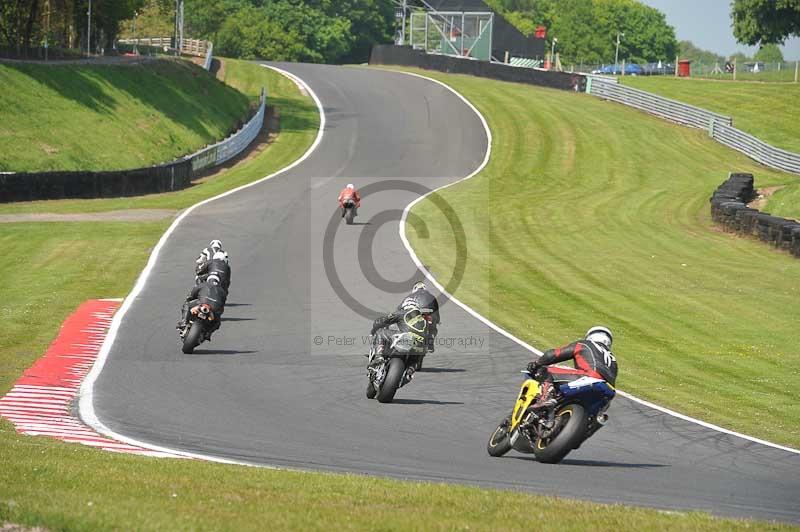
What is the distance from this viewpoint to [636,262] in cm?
3064

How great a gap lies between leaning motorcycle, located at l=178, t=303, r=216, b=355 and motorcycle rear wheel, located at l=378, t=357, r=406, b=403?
453 cm

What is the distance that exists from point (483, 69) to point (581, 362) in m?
65.8

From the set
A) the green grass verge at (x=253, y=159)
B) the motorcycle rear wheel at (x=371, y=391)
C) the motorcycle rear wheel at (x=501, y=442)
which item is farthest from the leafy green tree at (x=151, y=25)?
the motorcycle rear wheel at (x=501, y=442)

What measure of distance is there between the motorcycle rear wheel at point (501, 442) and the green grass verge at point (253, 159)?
26.6m

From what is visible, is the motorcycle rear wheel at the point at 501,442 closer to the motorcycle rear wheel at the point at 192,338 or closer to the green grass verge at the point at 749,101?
the motorcycle rear wheel at the point at 192,338

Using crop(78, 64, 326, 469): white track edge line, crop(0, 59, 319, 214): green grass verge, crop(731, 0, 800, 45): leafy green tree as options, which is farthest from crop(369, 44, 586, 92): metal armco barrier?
crop(78, 64, 326, 469): white track edge line

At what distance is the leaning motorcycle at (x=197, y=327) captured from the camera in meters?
17.9

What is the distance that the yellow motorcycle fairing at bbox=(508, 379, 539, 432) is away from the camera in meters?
11.7

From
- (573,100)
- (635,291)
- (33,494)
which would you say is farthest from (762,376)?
(573,100)

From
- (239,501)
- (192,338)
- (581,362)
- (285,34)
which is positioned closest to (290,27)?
(285,34)

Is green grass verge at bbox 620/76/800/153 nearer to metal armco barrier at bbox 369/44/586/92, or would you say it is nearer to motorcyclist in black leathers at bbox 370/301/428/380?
metal armco barrier at bbox 369/44/586/92

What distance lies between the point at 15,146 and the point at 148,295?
72.5 ft

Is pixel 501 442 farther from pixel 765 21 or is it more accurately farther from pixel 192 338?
pixel 765 21

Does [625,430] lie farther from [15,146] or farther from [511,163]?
[511,163]
